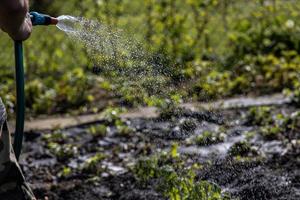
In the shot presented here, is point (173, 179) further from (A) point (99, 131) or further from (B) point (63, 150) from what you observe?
(A) point (99, 131)

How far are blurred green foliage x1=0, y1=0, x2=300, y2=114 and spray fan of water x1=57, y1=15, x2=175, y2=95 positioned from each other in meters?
1.22

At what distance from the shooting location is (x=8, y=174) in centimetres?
286

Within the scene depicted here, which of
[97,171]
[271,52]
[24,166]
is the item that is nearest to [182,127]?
[97,171]

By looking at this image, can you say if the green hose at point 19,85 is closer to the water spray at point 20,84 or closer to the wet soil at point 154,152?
the water spray at point 20,84

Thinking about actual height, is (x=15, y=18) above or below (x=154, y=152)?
above

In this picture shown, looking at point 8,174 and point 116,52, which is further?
point 116,52

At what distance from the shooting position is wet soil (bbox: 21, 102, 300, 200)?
4227 mm

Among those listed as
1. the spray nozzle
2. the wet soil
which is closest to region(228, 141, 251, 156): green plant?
the wet soil

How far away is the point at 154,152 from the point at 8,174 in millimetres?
2116

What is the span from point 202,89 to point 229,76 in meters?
0.49

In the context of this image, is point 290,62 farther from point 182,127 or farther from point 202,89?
point 182,127

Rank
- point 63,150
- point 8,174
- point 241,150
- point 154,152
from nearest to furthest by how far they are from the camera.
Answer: point 8,174, point 241,150, point 154,152, point 63,150

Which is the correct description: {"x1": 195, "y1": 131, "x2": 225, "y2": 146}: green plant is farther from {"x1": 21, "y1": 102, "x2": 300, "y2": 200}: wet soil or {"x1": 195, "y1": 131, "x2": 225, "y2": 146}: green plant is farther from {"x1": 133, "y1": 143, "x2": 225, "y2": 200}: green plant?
{"x1": 133, "y1": 143, "x2": 225, "y2": 200}: green plant

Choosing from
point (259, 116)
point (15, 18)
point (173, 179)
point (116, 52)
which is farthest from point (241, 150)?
point (15, 18)
